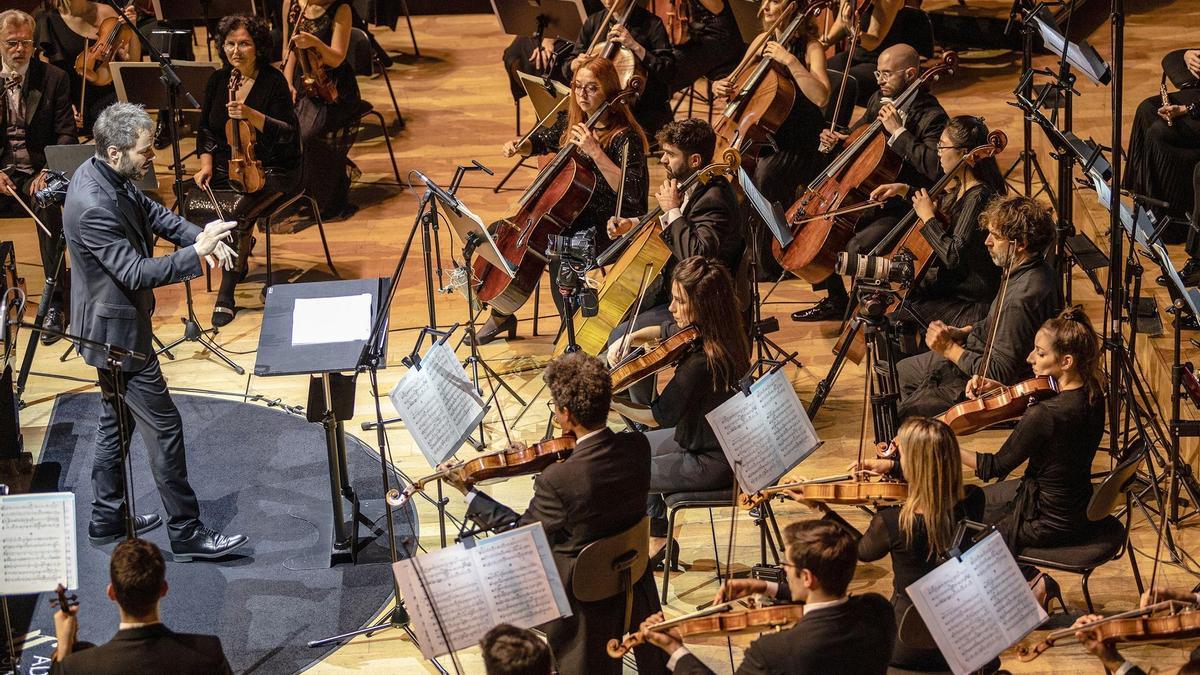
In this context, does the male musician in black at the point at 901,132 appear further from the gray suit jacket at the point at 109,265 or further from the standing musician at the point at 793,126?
the gray suit jacket at the point at 109,265

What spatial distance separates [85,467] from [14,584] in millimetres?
2259

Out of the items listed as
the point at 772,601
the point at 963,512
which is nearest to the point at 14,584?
the point at 772,601

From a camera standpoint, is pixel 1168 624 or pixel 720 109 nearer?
pixel 1168 624

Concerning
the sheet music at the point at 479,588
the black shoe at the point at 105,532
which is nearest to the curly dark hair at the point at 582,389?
the sheet music at the point at 479,588

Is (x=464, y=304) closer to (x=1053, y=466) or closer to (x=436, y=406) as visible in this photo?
(x=436, y=406)

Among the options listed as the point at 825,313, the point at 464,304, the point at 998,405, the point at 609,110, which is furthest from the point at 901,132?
the point at 464,304

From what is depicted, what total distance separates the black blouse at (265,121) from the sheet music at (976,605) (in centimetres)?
511

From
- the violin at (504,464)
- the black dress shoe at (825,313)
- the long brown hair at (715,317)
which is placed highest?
the long brown hair at (715,317)

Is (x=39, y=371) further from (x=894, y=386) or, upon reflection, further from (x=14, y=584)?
(x=894, y=386)

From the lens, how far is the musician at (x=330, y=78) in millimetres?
8039

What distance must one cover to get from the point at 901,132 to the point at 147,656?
4210 mm

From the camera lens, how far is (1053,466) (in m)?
4.27

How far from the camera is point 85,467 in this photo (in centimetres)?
590

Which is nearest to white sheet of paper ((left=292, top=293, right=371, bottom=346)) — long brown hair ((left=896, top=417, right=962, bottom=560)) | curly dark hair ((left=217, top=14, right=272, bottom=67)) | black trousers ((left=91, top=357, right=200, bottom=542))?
black trousers ((left=91, top=357, right=200, bottom=542))
